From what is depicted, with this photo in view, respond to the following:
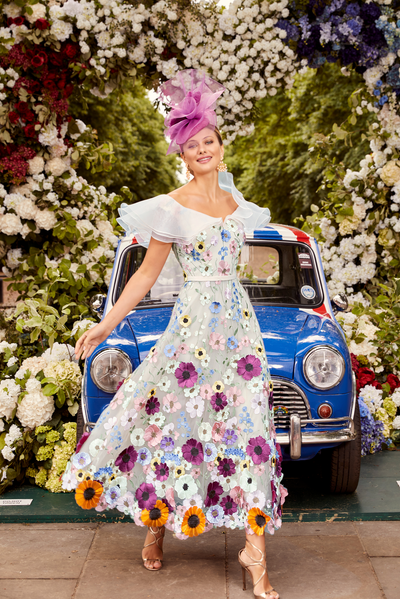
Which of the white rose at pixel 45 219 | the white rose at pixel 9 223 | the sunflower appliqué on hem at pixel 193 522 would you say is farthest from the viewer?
the white rose at pixel 45 219

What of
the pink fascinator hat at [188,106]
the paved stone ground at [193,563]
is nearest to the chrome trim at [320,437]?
the paved stone ground at [193,563]

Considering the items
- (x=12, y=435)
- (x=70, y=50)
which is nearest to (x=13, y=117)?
(x=70, y=50)

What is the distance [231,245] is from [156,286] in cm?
165

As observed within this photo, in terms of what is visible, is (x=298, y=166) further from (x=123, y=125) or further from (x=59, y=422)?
(x=59, y=422)

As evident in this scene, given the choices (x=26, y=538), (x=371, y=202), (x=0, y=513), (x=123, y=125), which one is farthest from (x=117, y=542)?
(x=123, y=125)

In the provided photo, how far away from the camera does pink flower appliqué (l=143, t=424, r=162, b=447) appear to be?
2.94 m

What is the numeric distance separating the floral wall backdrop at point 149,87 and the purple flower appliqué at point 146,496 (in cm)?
246

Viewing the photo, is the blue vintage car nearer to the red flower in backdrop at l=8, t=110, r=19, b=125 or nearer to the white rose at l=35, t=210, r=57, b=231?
the white rose at l=35, t=210, r=57, b=231

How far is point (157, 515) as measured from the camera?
9.62ft

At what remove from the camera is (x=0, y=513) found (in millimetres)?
3852

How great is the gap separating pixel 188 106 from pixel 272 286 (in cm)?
213

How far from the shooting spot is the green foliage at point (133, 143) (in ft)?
60.3

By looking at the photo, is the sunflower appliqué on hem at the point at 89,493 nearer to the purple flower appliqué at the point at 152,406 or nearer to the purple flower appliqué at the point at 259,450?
the purple flower appliqué at the point at 152,406

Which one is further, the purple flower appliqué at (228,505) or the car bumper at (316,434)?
the car bumper at (316,434)
